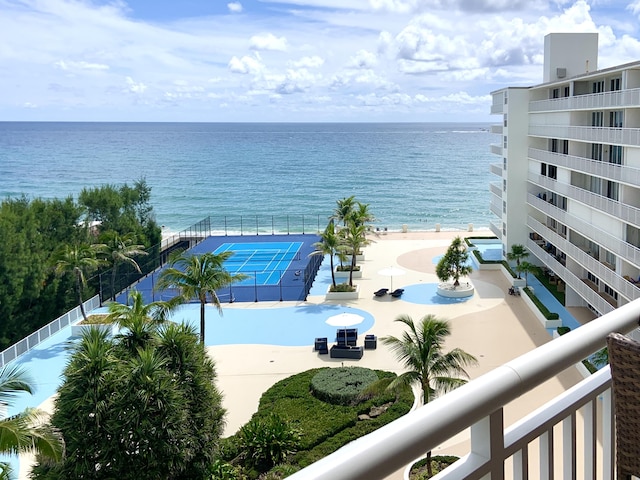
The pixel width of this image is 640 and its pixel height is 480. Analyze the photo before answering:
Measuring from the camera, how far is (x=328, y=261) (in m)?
49.6

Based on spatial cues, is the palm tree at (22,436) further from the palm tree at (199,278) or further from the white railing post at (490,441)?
the palm tree at (199,278)

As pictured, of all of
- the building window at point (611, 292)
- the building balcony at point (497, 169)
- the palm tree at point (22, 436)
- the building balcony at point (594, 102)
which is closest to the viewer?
the palm tree at point (22, 436)

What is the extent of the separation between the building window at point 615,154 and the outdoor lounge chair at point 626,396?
98.4 ft

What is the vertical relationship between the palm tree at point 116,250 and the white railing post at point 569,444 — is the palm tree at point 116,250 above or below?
below

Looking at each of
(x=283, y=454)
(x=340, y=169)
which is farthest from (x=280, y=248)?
(x=340, y=169)

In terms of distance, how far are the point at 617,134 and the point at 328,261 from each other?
85.2 feet

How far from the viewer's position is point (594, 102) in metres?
29.5

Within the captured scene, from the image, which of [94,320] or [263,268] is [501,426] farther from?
[263,268]

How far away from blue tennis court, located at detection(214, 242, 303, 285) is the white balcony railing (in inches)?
1543

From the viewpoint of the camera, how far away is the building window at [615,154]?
1166 inches

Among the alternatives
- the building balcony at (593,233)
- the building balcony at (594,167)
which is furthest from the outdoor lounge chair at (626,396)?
the building balcony at (594,167)

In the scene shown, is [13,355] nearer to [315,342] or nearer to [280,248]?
[315,342]

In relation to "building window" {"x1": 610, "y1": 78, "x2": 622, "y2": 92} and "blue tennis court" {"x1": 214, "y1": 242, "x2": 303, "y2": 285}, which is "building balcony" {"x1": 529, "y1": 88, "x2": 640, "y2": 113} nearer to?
"building window" {"x1": 610, "y1": 78, "x2": 622, "y2": 92}

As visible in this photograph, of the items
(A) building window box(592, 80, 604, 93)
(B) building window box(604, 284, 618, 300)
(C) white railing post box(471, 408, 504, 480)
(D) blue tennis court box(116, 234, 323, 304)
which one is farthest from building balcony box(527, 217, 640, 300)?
(C) white railing post box(471, 408, 504, 480)
